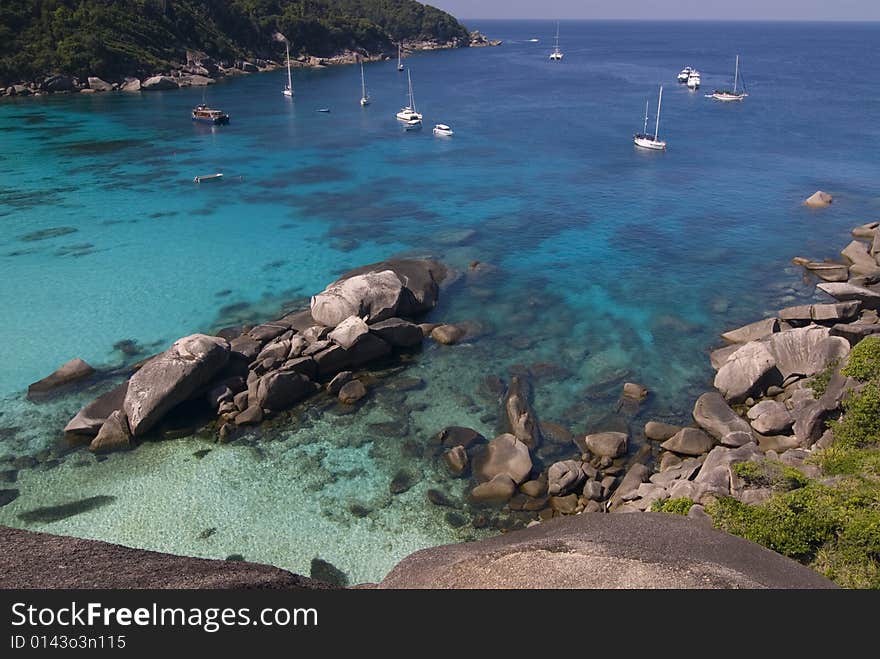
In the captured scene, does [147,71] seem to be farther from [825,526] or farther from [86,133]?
[825,526]

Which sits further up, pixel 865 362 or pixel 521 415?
pixel 865 362

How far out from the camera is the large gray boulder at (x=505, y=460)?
24.2 meters

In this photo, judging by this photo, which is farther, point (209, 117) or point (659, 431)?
point (209, 117)

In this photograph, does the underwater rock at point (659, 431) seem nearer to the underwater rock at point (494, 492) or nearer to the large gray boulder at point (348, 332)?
the underwater rock at point (494, 492)

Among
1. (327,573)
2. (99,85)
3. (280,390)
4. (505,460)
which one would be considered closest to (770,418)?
(505,460)

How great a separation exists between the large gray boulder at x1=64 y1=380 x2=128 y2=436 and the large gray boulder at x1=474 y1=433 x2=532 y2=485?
1603cm

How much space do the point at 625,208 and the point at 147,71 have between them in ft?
354

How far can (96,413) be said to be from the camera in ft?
88.0

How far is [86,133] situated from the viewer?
266 feet

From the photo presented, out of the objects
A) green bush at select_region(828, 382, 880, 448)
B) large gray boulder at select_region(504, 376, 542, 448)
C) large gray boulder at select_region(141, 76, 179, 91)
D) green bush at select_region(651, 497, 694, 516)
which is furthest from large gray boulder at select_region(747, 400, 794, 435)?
large gray boulder at select_region(141, 76, 179, 91)

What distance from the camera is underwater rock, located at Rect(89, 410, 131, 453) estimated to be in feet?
84.5

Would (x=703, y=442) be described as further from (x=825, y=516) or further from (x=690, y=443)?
(x=825, y=516)

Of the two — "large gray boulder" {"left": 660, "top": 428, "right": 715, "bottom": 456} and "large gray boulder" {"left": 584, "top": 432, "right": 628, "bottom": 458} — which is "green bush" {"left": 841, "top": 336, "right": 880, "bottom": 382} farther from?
"large gray boulder" {"left": 584, "top": 432, "right": 628, "bottom": 458}

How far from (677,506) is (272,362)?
1970 cm
